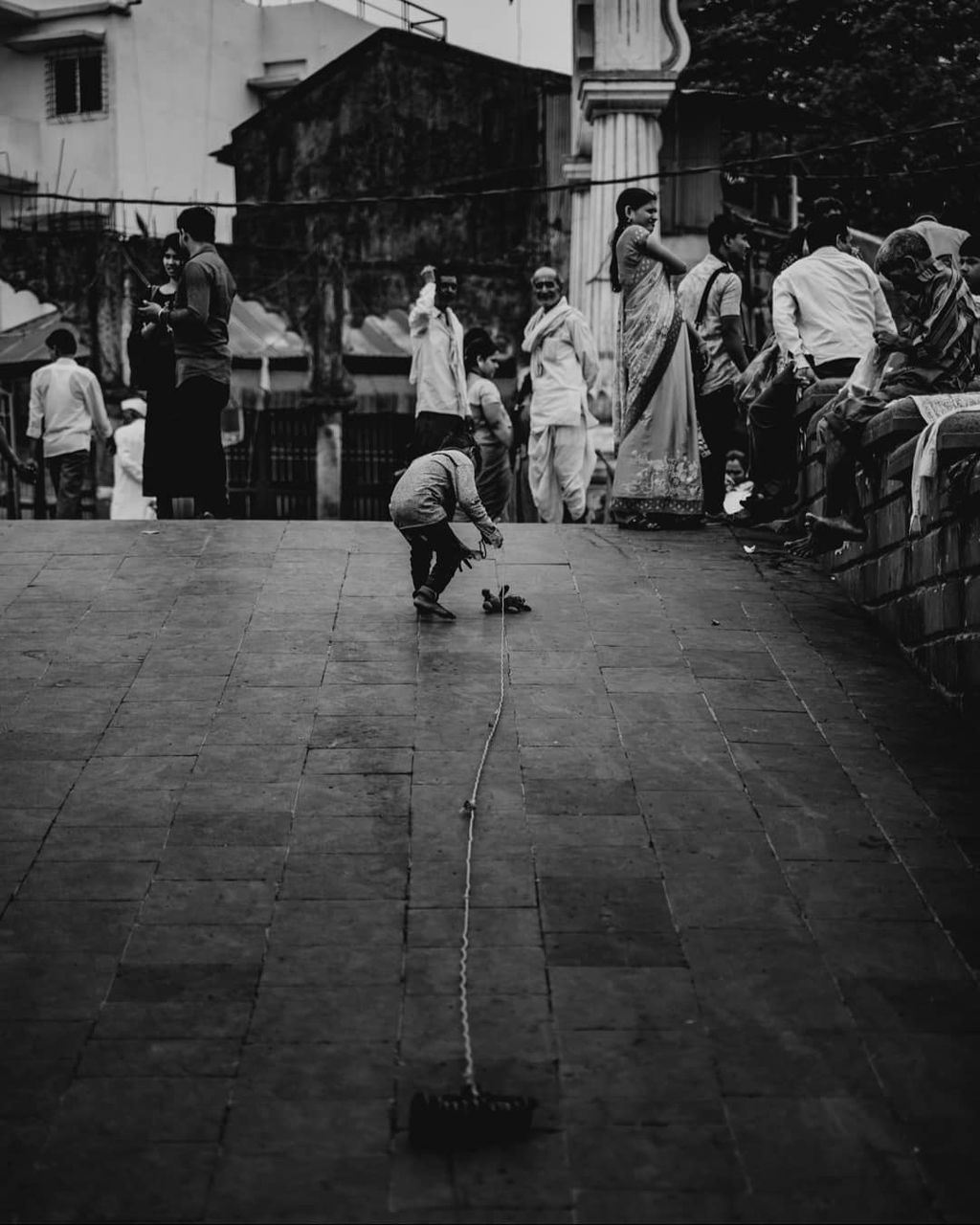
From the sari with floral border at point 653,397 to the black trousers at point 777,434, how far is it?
41 centimetres

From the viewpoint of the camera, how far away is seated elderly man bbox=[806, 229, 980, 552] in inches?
320

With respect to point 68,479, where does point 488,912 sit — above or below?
below

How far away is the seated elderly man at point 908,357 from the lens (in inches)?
320

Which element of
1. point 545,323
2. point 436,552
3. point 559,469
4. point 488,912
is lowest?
point 488,912

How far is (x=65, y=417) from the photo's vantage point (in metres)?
13.4

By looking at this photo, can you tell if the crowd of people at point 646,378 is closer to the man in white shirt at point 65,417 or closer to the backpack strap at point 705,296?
the backpack strap at point 705,296

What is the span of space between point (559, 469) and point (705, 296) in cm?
162

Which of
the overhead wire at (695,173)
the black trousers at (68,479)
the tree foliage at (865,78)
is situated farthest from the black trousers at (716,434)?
the tree foliage at (865,78)

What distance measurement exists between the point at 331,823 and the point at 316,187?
22541mm

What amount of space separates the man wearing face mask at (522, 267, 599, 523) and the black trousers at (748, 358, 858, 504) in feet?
4.60

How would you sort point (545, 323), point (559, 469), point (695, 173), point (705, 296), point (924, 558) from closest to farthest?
point (924, 558) < point (705, 296) < point (545, 323) < point (559, 469) < point (695, 173)

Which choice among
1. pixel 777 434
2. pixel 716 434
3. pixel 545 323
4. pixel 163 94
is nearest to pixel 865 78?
pixel 545 323

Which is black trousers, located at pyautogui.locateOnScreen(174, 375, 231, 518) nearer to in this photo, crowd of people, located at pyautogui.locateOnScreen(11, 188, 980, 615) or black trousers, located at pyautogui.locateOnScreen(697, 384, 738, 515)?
crowd of people, located at pyautogui.locateOnScreen(11, 188, 980, 615)

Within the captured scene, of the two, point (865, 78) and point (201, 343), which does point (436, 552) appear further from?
point (865, 78)
